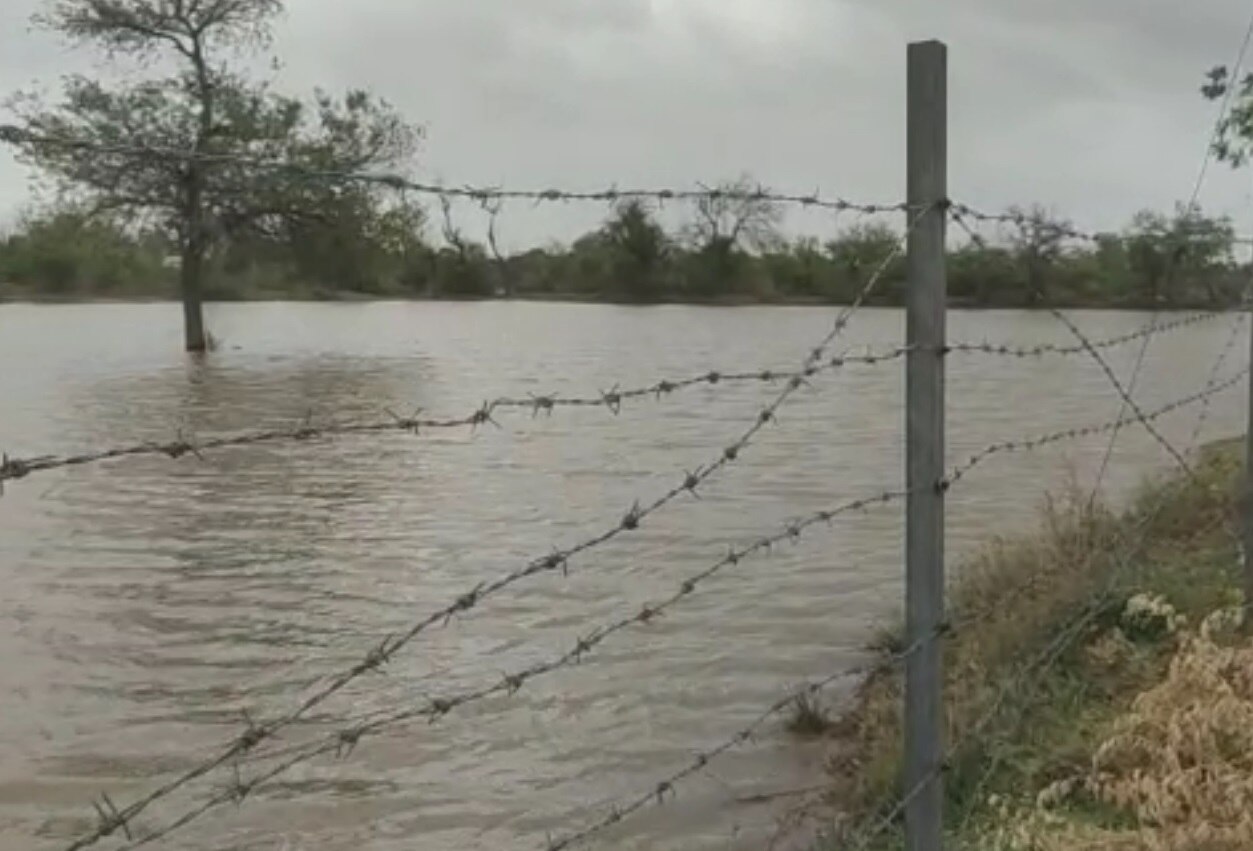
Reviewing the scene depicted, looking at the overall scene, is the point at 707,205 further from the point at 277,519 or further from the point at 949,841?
the point at 277,519

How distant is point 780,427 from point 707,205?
17.0 metres

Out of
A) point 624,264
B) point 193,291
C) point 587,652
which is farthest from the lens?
point 624,264

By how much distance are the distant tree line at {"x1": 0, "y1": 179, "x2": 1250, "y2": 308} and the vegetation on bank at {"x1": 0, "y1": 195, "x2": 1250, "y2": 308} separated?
2 centimetres

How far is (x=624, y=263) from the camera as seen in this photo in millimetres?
53719

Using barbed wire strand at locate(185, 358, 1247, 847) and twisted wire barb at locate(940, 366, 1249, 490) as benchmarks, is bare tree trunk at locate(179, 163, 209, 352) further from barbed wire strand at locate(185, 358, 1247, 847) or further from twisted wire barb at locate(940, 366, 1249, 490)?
barbed wire strand at locate(185, 358, 1247, 847)

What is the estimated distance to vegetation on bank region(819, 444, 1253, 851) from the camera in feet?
14.0

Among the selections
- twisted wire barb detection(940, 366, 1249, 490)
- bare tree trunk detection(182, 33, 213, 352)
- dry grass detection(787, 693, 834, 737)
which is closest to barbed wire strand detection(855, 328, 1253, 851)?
twisted wire barb detection(940, 366, 1249, 490)

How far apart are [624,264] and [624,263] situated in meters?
2.82

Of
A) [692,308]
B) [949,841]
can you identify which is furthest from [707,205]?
[692,308]

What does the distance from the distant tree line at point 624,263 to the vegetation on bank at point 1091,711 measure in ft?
3.86

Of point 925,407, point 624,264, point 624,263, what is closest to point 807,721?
point 925,407

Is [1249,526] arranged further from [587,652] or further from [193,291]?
[193,291]

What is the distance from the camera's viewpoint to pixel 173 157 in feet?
7.48

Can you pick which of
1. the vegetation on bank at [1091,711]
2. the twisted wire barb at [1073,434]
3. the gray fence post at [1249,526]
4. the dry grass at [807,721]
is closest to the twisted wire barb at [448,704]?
the twisted wire barb at [1073,434]
